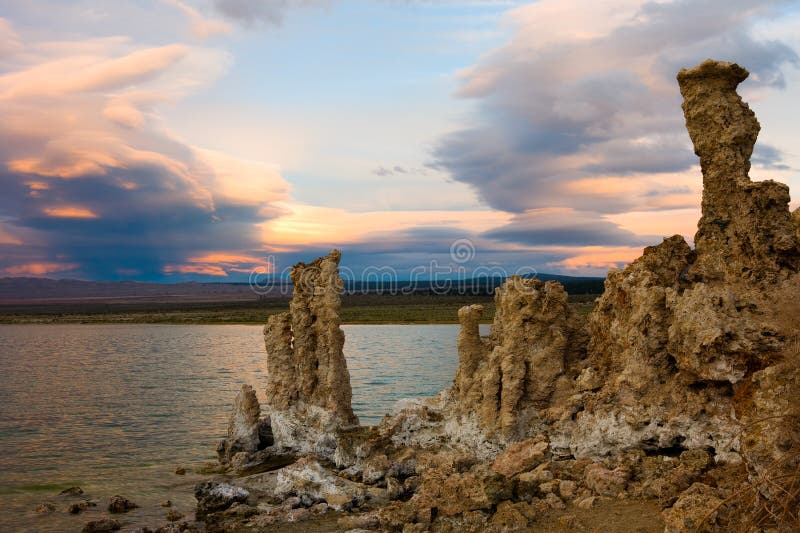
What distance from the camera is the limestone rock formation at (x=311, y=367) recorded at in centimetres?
2125

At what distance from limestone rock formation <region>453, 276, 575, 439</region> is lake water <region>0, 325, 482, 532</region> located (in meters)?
8.99

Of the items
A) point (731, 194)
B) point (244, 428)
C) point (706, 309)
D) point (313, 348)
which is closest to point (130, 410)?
point (244, 428)

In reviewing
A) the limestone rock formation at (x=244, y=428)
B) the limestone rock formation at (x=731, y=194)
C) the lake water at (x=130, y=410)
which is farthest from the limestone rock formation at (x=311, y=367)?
the limestone rock formation at (x=731, y=194)

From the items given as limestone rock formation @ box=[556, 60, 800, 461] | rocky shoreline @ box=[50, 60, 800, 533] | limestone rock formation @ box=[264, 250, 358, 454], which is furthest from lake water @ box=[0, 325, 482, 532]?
limestone rock formation @ box=[556, 60, 800, 461]

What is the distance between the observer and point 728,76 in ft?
49.1

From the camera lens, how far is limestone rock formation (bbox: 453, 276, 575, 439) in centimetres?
1781

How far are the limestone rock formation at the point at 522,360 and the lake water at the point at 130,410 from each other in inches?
354

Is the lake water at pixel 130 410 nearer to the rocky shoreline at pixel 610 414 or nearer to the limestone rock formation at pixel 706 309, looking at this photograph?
the rocky shoreline at pixel 610 414

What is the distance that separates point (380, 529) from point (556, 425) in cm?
576

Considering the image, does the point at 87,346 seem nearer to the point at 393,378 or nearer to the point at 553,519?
the point at 393,378

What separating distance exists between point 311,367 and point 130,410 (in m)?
18.0

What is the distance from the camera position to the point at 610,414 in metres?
15.7

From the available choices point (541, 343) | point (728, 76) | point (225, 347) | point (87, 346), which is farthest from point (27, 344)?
point (728, 76)

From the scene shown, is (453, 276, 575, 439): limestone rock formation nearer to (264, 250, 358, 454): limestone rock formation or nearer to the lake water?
(264, 250, 358, 454): limestone rock formation
